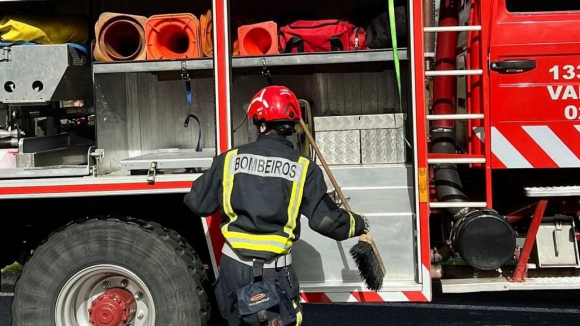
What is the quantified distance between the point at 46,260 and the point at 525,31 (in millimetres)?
3238

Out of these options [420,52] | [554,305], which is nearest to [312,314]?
[554,305]

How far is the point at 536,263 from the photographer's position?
4.48 m

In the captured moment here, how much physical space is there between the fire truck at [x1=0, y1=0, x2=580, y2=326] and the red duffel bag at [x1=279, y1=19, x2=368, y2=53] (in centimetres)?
10

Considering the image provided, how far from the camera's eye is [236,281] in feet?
12.4

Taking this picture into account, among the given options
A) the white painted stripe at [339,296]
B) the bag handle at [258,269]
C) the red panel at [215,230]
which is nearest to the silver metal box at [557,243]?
the white painted stripe at [339,296]

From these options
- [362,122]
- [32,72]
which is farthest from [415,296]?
[32,72]

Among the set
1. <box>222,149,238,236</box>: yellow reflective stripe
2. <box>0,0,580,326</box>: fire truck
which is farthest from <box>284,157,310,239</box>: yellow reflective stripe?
<box>0,0,580,326</box>: fire truck

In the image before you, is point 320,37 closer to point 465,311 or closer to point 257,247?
point 257,247

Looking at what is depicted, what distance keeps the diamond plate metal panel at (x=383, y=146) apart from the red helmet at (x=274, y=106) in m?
0.92

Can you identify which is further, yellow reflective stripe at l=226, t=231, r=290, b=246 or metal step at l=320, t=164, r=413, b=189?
metal step at l=320, t=164, r=413, b=189

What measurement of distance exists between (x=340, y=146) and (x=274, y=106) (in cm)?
94

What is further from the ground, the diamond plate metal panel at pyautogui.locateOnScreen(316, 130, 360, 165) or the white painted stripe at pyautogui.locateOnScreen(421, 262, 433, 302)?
the diamond plate metal panel at pyautogui.locateOnScreen(316, 130, 360, 165)

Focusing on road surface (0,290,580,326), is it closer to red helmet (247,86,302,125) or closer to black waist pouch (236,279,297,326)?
black waist pouch (236,279,297,326)

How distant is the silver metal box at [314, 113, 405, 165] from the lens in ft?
15.0
